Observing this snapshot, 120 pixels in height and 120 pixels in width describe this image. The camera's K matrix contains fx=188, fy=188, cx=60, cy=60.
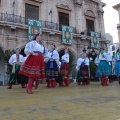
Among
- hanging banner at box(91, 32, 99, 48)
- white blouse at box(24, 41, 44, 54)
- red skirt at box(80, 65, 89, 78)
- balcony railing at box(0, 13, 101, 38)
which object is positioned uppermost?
balcony railing at box(0, 13, 101, 38)

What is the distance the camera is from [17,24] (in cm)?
1383

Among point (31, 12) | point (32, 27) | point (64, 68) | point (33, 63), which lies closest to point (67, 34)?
point (32, 27)

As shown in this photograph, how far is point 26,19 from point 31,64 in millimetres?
11264

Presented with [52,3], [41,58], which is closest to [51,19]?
[52,3]

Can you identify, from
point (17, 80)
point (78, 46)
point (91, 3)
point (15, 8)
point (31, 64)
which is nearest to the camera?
point (31, 64)

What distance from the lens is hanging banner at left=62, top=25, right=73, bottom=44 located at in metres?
16.2

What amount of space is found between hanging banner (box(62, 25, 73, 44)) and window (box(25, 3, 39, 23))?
8.27 ft

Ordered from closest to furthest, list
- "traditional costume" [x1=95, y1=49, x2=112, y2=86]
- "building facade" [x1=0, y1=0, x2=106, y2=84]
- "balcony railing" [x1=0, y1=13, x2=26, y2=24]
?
"traditional costume" [x1=95, y1=49, x2=112, y2=86] → "balcony railing" [x1=0, y1=13, x2=26, y2=24] → "building facade" [x1=0, y1=0, x2=106, y2=84]

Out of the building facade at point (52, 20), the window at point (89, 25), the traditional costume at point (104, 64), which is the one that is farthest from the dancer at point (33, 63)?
the window at point (89, 25)

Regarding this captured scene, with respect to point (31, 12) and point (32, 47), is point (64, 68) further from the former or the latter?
point (31, 12)

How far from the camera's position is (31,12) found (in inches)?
613

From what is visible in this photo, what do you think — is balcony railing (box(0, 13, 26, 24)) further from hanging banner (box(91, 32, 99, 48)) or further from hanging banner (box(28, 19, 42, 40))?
hanging banner (box(91, 32, 99, 48))

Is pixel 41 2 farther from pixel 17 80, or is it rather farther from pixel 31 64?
pixel 31 64

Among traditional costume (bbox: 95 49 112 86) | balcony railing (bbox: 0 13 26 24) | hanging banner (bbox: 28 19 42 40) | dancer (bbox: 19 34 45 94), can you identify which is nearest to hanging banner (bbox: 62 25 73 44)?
hanging banner (bbox: 28 19 42 40)
